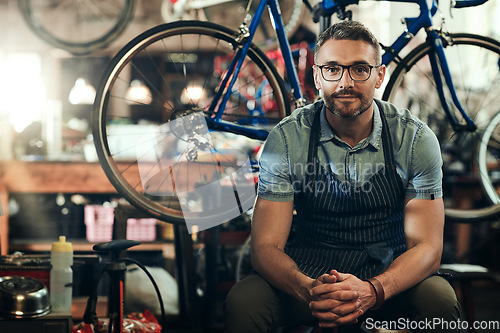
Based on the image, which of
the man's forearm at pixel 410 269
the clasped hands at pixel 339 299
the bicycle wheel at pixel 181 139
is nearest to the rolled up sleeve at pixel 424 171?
the man's forearm at pixel 410 269

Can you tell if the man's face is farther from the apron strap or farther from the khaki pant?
the khaki pant

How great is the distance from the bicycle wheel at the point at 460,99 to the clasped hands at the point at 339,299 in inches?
43.4

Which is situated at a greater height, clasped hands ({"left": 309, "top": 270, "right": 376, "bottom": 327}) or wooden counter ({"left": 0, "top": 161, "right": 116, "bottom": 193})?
wooden counter ({"left": 0, "top": 161, "right": 116, "bottom": 193})

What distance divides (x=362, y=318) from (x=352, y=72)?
85 centimetres

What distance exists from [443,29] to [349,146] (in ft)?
2.87

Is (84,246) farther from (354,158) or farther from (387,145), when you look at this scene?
(387,145)

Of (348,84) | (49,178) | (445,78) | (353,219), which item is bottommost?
(353,219)

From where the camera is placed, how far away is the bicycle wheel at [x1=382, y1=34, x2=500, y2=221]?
2385 mm

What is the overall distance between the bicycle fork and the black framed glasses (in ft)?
2.22

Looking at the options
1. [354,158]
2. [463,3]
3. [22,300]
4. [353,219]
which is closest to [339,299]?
[353,219]

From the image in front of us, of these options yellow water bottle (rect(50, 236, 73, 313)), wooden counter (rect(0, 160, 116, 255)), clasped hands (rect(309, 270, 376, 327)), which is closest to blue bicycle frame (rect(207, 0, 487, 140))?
yellow water bottle (rect(50, 236, 73, 313))

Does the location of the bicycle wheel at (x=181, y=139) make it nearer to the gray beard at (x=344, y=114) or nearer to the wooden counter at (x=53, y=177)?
the wooden counter at (x=53, y=177)

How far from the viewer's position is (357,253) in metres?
1.85

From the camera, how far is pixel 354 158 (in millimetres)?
1884
